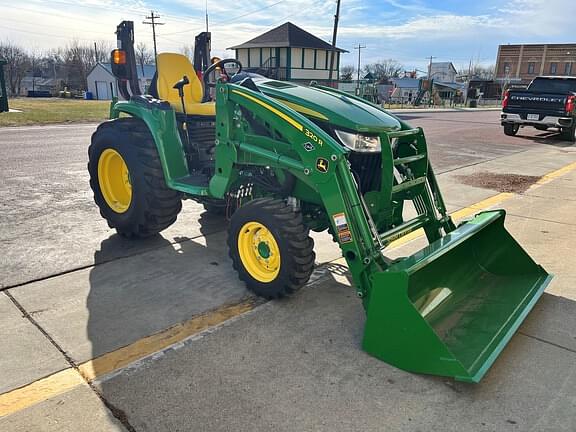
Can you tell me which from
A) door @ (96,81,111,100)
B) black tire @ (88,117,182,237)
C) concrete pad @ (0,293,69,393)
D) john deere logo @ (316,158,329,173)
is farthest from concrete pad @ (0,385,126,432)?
door @ (96,81,111,100)

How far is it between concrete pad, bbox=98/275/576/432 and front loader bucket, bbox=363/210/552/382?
0.45ft

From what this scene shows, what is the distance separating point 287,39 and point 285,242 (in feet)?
131

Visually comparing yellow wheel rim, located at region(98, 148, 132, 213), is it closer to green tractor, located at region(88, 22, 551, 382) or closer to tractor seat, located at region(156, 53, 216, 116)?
green tractor, located at region(88, 22, 551, 382)

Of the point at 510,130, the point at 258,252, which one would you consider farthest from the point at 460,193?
the point at 510,130

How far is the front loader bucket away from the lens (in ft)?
8.37

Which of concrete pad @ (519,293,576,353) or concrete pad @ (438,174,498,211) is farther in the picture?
concrete pad @ (438,174,498,211)

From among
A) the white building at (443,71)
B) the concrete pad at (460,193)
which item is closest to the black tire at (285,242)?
the concrete pad at (460,193)

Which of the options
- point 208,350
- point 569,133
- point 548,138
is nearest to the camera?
point 208,350

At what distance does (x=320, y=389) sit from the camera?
2521mm

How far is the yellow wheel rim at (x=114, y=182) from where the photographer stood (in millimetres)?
4867

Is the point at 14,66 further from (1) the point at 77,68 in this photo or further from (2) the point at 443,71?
(2) the point at 443,71

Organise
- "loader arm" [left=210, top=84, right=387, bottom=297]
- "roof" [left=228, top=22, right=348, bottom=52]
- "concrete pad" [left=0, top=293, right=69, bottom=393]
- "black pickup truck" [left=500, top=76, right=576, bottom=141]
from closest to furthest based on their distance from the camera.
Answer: "concrete pad" [left=0, top=293, right=69, bottom=393], "loader arm" [left=210, top=84, right=387, bottom=297], "black pickup truck" [left=500, top=76, right=576, bottom=141], "roof" [left=228, top=22, right=348, bottom=52]

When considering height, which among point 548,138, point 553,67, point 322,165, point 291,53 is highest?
point 553,67

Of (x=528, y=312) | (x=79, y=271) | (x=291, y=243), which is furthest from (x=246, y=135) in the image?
(x=528, y=312)
